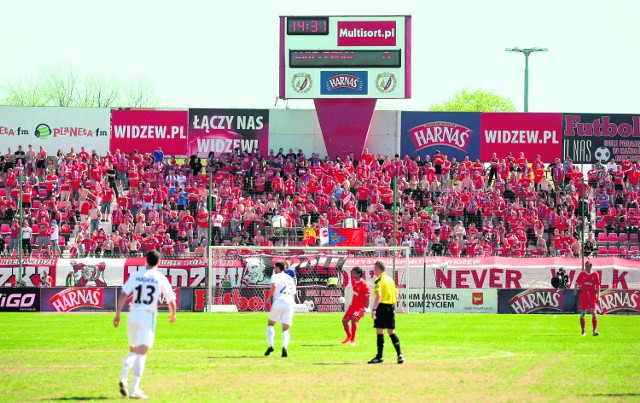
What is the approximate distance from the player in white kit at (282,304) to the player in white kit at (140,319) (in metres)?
5.95

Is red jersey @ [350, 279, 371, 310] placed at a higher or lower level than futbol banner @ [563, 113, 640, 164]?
lower

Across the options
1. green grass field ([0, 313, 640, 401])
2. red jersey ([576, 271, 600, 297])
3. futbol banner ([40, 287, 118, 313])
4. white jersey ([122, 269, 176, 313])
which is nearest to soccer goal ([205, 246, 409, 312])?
futbol banner ([40, 287, 118, 313])

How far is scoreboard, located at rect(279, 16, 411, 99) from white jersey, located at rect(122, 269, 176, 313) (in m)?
39.7

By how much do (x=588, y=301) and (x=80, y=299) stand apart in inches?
794

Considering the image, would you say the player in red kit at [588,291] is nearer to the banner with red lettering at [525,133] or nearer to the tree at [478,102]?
the banner with red lettering at [525,133]

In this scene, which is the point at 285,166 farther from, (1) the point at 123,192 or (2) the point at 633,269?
(2) the point at 633,269

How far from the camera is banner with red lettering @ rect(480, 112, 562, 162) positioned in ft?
196

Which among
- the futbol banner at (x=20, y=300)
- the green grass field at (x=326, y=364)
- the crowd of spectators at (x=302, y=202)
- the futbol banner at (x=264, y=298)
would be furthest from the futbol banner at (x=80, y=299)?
the green grass field at (x=326, y=364)

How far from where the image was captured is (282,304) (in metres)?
21.2

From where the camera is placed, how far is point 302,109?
5938 cm

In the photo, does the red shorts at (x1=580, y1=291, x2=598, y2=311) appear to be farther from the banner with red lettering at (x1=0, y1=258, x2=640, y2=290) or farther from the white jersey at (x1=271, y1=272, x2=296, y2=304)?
the banner with red lettering at (x1=0, y1=258, x2=640, y2=290)

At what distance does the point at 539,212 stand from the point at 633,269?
7652 mm

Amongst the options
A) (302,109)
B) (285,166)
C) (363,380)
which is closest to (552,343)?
(363,380)

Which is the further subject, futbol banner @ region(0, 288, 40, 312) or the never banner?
the never banner
